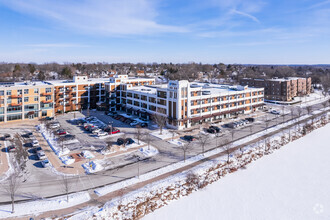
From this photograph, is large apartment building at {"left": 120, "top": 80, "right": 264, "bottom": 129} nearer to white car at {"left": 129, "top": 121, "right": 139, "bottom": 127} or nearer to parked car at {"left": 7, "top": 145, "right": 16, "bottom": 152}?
white car at {"left": 129, "top": 121, "right": 139, "bottom": 127}

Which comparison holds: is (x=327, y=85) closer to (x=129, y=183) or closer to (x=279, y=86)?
(x=279, y=86)

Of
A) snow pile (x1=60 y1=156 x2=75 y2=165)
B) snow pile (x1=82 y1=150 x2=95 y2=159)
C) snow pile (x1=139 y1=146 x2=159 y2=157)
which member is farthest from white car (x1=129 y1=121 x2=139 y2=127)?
snow pile (x1=60 y1=156 x2=75 y2=165)

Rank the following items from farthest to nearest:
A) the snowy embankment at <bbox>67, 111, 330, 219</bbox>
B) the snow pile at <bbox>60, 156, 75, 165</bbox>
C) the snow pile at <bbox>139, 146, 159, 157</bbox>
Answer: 1. the snow pile at <bbox>139, 146, 159, 157</bbox>
2. the snow pile at <bbox>60, 156, 75, 165</bbox>
3. the snowy embankment at <bbox>67, 111, 330, 219</bbox>

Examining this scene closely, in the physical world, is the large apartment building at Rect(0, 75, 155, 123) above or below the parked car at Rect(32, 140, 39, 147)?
above

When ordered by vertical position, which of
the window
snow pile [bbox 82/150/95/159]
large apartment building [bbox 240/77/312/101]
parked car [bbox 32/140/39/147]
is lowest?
snow pile [bbox 82/150/95/159]

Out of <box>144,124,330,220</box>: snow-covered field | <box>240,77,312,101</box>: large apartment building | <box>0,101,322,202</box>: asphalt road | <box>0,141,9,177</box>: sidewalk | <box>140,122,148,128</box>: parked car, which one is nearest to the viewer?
<box>144,124,330,220</box>: snow-covered field

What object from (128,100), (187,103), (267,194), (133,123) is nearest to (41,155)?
(133,123)
